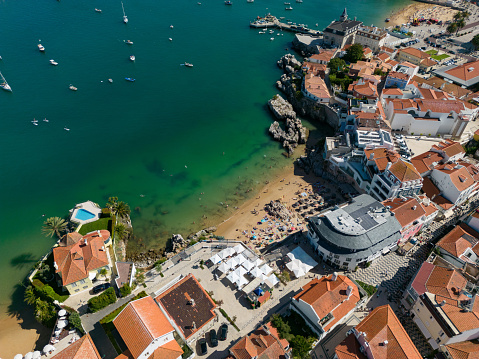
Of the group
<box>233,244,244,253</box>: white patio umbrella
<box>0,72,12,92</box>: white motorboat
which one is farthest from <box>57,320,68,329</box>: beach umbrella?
<box>0,72,12,92</box>: white motorboat

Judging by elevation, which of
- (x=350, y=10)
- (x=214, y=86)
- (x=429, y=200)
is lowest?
(x=429, y=200)

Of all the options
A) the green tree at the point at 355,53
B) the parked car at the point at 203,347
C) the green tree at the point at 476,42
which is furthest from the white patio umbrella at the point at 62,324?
the green tree at the point at 476,42

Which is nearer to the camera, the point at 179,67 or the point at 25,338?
the point at 25,338

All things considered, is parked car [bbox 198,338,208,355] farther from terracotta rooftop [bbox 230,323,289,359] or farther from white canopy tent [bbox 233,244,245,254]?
white canopy tent [bbox 233,244,245,254]

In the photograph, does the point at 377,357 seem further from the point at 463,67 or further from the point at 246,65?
the point at 246,65

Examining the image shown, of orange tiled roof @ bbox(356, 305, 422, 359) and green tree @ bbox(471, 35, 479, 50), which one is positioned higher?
green tree @ bbox(471, 35, 479, 50)

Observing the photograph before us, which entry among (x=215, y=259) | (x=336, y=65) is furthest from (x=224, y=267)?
(x=336, y=65)

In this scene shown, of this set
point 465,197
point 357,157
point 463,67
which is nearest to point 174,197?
point 357,157

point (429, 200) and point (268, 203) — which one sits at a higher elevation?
point (268, 203)
